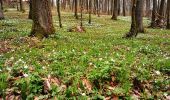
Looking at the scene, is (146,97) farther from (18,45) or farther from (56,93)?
(18,45)

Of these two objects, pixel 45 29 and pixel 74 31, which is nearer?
pixel 45 29

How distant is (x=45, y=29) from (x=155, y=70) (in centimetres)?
903

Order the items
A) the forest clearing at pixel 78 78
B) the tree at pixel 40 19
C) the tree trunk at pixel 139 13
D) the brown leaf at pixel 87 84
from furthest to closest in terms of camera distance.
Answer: the tree trunk at pixel 139 13 < the tree at pixel 40 19 < the brown leaf at pixel 87 84 < the forest clearing at pixel 78 78

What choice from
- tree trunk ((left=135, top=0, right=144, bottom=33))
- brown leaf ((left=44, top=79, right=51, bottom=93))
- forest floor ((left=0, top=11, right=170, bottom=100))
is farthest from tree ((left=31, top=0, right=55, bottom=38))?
brown leaf ((left=44, top=79, right=51, bottom=93))

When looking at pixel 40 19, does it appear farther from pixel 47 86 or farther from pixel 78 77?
pixel 47 86

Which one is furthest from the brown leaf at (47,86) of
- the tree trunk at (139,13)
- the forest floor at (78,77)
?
the tree trunk at (139,13)

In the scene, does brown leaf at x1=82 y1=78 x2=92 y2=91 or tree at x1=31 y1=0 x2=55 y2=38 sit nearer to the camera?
brown leaf at x1=82 y1=78 x2=92 y2=91

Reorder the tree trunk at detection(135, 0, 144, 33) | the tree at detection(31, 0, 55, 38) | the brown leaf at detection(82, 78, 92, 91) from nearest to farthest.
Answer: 1. the brown leaf at detection(82, 78, 92, 91)
2. the tree at detection(31, 0, 55, 38)
3. the tree trunk at detection(135, 0, 144, 33)

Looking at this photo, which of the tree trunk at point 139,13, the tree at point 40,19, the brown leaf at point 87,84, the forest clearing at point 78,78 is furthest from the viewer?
the tree trunk at point 139,13

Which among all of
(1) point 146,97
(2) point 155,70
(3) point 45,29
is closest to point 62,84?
(1) point 146,97

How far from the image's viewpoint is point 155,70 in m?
11.3

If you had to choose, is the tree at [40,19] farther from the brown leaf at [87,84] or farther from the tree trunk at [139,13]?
the brown leaf at [87,84]

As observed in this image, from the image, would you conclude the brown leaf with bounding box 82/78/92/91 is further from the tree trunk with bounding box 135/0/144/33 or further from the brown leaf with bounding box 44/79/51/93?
the tree trunk with bounding box 135/0/144/33

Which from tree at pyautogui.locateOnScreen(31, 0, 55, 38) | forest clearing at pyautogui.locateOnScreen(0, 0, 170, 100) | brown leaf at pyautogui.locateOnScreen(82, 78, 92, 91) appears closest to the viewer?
forest clearing at pyautogui.locateOnScreen(0, 0, 170, 100)
